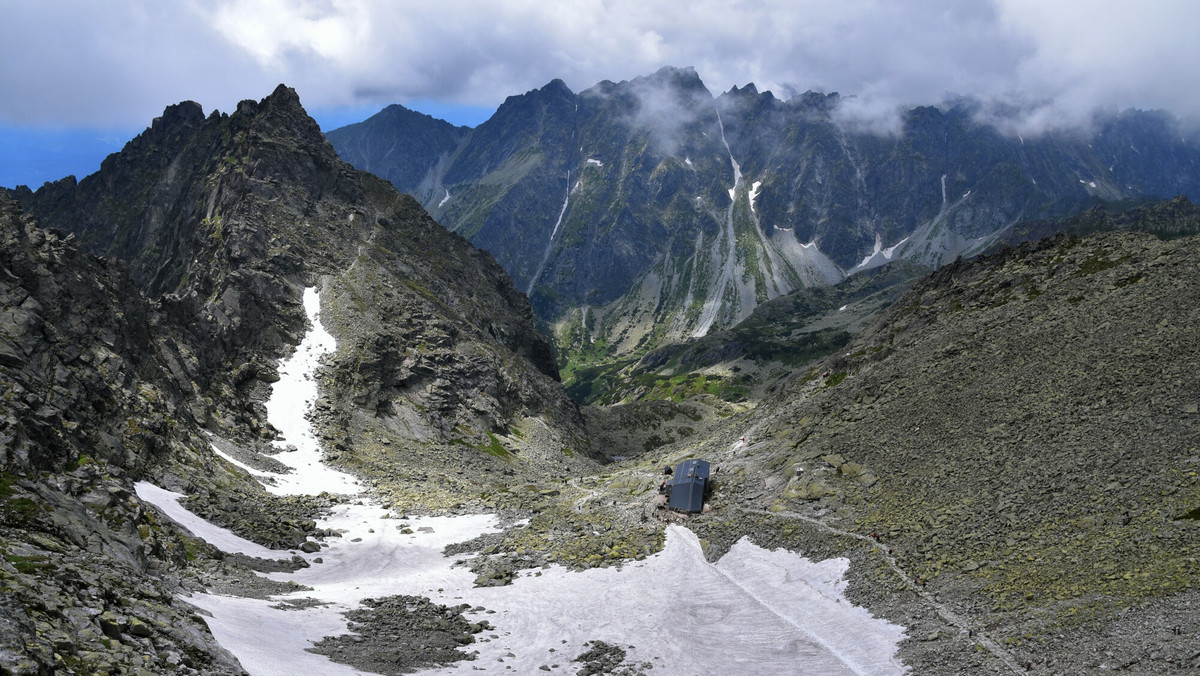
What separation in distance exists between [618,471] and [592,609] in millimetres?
40156

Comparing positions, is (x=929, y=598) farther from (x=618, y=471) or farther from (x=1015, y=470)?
(x=618, y=471)

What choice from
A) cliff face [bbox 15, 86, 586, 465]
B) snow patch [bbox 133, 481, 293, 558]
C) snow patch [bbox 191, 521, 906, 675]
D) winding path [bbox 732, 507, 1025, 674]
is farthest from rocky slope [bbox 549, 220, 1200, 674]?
cliff face [bbox 15, 86, 586, 465]

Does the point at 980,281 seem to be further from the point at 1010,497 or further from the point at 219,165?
the point at 219,165

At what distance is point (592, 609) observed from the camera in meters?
41.2

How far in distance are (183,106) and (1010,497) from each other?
189 metres

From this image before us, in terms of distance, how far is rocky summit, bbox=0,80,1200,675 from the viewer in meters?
26.3

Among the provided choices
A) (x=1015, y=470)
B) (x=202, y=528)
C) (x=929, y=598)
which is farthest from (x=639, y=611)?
(x=202, y=528)

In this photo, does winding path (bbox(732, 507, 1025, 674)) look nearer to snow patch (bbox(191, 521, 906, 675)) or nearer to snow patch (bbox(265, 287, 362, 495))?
snow patch (bbox(191, 521, 906, 675))

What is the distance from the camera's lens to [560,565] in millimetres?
48750

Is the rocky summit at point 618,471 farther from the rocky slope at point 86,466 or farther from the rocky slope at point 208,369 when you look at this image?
the rocky slope at point 208,369

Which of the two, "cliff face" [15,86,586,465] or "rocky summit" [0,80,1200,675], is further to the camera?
"cliff face" [15,86,586,465]

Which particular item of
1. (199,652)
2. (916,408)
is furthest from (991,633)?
(199,652)

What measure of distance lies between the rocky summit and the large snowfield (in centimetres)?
107

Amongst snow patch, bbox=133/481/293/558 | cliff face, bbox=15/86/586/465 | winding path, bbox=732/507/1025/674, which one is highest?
cliff face, bbox=15/86/586/465
